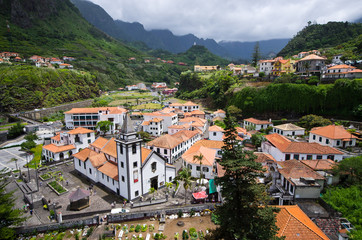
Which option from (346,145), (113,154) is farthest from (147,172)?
(346,145)

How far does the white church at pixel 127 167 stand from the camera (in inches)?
862

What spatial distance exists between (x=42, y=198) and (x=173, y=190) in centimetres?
1536

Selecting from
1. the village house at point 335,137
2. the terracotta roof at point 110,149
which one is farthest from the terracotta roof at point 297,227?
the terracotta roof at point 110,149

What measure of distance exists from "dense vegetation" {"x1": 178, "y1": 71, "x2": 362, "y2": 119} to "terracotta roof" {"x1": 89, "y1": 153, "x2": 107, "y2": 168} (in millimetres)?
41679

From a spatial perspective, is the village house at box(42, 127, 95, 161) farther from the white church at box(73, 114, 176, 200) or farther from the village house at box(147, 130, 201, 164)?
the village house at box(147, 130, 201, 164)

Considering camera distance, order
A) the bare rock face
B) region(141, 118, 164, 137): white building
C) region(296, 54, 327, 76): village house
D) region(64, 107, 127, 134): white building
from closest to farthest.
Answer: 1. region(141, 118, 164, 137): white building
2. region(296, 54, 327, 76): village house
3. region(64, 107, 127, 134): white building
4. the bare rock face

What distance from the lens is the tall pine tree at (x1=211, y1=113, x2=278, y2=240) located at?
11516 mm

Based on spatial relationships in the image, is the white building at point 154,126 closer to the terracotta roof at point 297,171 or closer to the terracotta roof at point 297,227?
the terracotta roof at point 297,171

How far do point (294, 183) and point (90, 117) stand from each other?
177ft

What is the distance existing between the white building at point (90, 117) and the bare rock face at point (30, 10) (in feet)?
392

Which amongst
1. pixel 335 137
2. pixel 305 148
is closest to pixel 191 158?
pixel 305 148

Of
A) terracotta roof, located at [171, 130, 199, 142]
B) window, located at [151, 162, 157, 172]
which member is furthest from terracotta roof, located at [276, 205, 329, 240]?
terracotta roof, located at [171, 130, 199, 142]

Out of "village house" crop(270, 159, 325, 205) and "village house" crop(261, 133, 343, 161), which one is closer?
"village house" crop(270, 159, 325, 205)

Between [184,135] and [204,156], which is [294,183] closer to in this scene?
[204,156]
